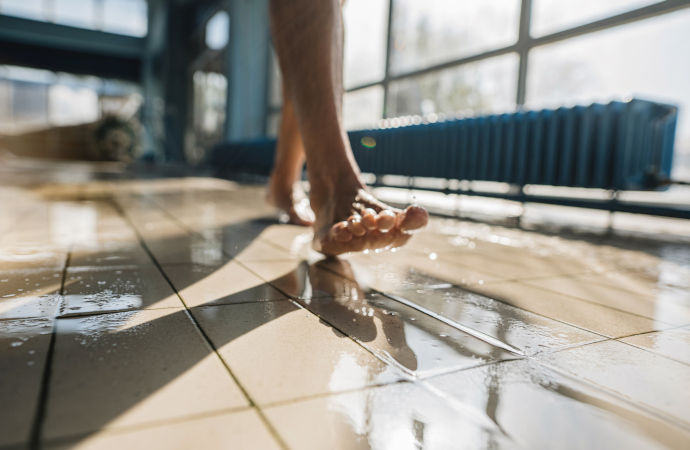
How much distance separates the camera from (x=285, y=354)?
616 millimetres

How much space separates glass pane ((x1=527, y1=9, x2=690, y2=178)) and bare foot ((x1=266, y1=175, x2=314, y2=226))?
1.94 metres

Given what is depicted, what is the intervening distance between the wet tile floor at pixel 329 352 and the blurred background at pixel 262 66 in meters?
1.15

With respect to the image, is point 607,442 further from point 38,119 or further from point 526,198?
point 38,119

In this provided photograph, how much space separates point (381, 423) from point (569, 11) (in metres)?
3.95

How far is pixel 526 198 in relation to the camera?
298 cm

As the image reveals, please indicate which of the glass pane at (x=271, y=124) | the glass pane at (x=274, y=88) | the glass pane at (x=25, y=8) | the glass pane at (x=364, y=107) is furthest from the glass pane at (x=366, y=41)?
the glass pane at (x=25, y=8)

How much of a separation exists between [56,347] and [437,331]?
1.73 ft

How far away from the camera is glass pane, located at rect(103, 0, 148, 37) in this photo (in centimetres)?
1439

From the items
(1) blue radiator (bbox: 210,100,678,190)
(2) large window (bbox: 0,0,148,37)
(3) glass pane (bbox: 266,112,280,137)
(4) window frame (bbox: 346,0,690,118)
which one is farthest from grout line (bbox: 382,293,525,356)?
(2) large window (bbox: 0,0,148,37)

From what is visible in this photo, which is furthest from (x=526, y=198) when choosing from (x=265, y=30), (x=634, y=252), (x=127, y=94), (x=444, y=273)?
(x=127, y=94)

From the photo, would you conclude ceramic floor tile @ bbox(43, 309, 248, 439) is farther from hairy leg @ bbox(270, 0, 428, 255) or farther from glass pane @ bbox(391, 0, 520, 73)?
glass pane @ bbox(391, 0, 520, 73)

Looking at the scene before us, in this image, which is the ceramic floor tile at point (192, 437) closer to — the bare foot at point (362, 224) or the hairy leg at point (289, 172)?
the bare foot at point (362, 224)

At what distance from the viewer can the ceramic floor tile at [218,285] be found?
862 mm

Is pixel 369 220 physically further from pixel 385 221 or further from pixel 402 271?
pixel 402 271
